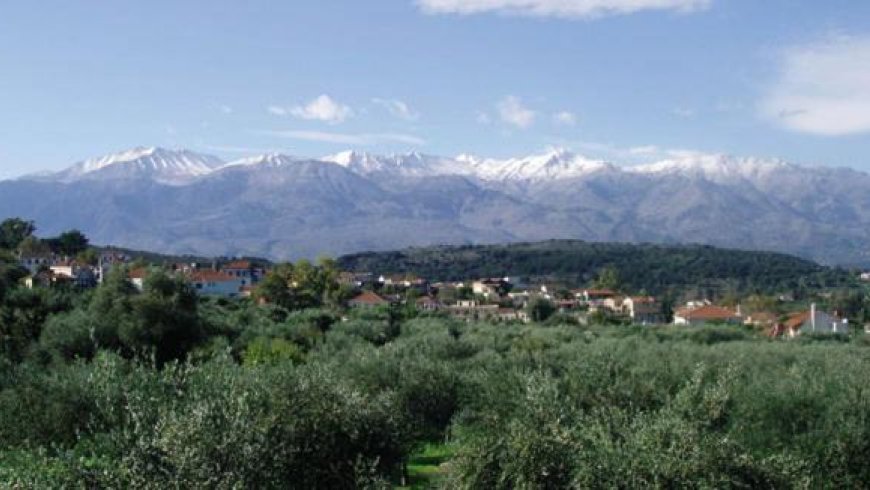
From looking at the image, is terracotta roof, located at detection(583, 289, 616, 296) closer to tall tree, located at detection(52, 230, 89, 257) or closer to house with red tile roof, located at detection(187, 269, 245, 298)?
house with red tile roof, located at detection(187, 269, 245, 298)

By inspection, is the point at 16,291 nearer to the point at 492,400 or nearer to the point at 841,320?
the point at 492,400

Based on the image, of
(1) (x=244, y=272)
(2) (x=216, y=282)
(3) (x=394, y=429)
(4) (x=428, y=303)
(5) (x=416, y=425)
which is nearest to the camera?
(3) (x=394, y=429)

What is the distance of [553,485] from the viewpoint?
14438 millimetres

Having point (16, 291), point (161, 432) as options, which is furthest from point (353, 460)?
point (16, 291)

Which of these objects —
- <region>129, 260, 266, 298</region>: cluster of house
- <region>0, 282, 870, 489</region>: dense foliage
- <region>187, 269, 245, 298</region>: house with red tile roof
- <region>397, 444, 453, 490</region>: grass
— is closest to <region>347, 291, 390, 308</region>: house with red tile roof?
<region>129, 260, 266, 298</region>: cluster of house

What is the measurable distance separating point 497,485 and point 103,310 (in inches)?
1256

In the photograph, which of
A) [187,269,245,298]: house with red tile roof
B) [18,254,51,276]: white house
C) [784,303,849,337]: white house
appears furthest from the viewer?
[187,269,245,298]: house with red tile roof

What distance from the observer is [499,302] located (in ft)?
398

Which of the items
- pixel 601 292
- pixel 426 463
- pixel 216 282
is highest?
pixel 216 282

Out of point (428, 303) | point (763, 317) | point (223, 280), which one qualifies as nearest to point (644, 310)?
point (763, 317)

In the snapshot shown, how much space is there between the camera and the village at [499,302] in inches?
3260

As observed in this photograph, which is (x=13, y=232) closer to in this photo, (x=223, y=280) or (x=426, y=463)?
(x=223, y=280)

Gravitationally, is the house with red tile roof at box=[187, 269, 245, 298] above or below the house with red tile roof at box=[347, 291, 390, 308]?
above

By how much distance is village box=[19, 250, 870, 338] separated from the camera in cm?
8281
